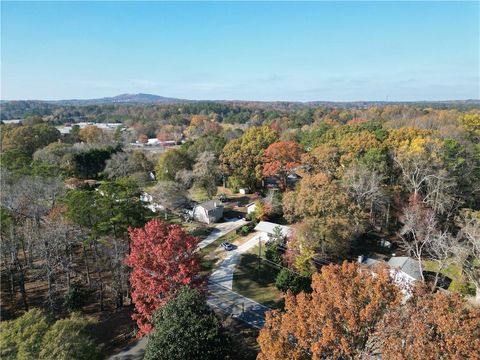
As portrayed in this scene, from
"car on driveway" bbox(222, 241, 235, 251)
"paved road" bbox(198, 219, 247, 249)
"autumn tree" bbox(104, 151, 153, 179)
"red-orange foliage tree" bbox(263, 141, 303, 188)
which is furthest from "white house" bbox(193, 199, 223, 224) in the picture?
"autumn tree" bbox(104, 151, 153, 179)

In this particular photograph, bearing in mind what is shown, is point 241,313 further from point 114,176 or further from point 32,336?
point 114,176

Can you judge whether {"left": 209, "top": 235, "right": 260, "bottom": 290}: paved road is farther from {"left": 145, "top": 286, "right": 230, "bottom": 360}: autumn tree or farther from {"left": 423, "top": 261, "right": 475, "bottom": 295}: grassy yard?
{"left": 423, "top": 261, "right": 475, "bottom": 295}: grassy yard

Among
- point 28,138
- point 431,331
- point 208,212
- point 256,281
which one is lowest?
point 256,281

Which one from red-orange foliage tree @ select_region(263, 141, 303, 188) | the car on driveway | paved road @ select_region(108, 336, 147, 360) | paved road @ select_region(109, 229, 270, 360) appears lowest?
paved road @ select_region(108, 336, 147, 360)

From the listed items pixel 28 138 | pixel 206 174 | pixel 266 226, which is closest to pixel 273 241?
pixel 266 226

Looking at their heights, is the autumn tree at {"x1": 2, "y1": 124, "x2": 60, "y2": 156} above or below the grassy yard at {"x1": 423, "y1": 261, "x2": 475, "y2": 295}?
above

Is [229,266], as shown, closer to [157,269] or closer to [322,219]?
[322,219]
